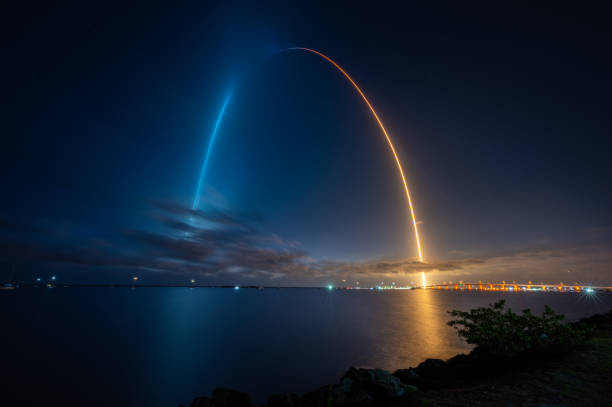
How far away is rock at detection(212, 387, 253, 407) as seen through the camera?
16.1 meters

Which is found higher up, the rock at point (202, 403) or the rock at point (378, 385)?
the rock at point (378, 385)

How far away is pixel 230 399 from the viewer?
16.4m

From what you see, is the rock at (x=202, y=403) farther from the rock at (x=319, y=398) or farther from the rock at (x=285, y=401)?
the rock at (x=319, y=398)

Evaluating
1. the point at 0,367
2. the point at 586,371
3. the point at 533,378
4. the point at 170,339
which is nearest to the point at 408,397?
the point at 533,378

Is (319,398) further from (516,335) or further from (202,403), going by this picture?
(516,335)

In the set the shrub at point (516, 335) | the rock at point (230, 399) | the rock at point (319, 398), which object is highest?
the shrub at point (516, 335)

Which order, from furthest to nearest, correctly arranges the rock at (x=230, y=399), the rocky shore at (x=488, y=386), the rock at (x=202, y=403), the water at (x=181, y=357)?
1. the water at (x=181, y=357)
2. the rock at (x=230, y=399)
3. the rock at (x=202, y=403)
4. the rocky shore at (x=488, y=386)

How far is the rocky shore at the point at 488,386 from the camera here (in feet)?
34.6

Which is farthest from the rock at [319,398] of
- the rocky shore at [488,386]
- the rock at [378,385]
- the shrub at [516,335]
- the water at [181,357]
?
the water at [181,357]

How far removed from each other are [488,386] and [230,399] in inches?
548

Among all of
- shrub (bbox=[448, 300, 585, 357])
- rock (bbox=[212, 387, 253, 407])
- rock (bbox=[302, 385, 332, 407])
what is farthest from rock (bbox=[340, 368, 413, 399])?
rock (bbox=[212, 387, 253, 407])

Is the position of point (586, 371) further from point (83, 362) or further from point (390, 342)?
point (83, 362)

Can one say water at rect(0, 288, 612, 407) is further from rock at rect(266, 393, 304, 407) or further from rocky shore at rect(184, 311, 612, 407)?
rocky shore at rect(184, 311, 612, 407)

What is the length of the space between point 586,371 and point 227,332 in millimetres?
46641
